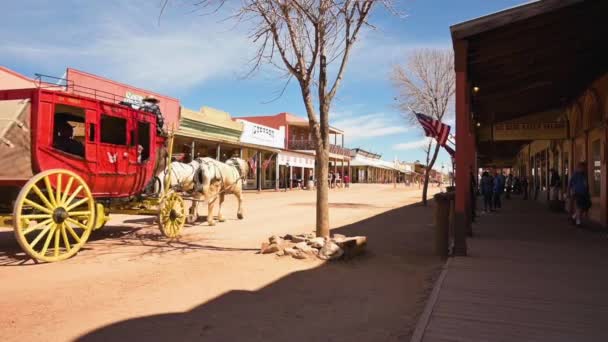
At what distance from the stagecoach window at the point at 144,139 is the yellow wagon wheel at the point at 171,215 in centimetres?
91

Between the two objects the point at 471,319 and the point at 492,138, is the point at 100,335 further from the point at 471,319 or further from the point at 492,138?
the point at 492,138

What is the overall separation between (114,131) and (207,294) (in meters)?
4.61

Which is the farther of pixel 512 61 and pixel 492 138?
pixel 492 138

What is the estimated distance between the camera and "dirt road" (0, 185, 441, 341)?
13.7ft

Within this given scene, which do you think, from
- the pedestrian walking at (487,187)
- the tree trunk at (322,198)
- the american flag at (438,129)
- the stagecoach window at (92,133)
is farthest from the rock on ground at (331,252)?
the pedestrian walking at (487,187)

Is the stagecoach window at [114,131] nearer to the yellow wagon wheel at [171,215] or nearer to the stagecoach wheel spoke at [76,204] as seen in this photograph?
the yellow wagon wheel at [171,215]

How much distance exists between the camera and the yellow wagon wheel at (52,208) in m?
6.35

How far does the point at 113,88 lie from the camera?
2319 cm

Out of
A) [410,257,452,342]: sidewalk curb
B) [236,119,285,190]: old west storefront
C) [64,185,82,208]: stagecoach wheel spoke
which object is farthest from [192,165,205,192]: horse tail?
[236,119,285,190]: old west storefront

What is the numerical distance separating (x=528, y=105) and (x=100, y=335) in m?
16.8

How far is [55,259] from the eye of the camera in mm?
6777

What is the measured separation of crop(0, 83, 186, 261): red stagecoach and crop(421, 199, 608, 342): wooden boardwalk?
17.6 ft

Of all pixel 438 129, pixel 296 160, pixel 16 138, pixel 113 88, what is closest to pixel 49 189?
pixel 16 138

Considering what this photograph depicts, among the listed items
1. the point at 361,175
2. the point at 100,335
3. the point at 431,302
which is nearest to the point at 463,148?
the point at 431,302
